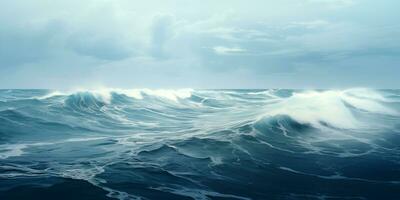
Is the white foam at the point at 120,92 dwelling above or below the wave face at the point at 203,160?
above

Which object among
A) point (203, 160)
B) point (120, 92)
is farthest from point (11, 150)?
point (120, 92)

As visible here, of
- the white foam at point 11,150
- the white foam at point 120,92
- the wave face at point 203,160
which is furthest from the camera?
the white foam at point 120,92

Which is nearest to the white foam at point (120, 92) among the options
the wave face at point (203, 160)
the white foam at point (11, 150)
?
the wave face at point (203, 160)

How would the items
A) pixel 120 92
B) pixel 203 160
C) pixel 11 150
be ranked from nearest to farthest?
pixel 203 160 → pixel 11 150 → pixel 120 92

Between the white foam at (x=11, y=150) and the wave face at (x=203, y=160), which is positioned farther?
the white foam at (x=11, y=150)

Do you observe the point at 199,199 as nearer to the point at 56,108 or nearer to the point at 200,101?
the point at 56,108

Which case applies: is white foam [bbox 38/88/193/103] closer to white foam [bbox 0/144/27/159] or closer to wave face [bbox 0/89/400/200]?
wave face [bbox 0/89/400/200]

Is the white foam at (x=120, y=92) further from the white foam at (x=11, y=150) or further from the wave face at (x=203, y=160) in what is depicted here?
the white foam at (x=11, y=150)

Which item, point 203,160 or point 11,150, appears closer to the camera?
point 203,160

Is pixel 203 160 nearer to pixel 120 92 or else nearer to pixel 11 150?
pixel 11 150

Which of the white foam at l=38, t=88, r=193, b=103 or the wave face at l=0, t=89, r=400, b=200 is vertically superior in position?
the white foam at l=38, t=88, r=193, b=103

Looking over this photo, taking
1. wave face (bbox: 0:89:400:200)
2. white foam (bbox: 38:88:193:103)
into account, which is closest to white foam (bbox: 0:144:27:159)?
wave face (bbox: 0:89:400:200)

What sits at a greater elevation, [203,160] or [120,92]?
[120,92]

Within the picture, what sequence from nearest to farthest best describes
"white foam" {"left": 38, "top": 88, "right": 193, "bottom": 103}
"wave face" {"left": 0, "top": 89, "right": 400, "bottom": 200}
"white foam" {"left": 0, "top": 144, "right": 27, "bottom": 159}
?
"wave face" {"left": 0, "top": 89, "right": 400, "bottom": 200} → "white foam" {"left": 0, "top": 144, "right": 27, "bottom": 159} → "white foam" {"left": 38, "top": 88, "right": 193, "bottom": 103}
